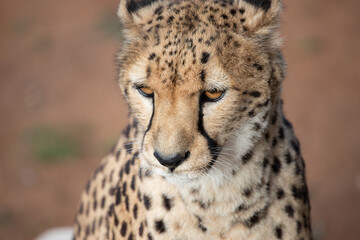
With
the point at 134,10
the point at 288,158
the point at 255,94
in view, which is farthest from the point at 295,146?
the point at 134,10

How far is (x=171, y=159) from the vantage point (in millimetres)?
1467

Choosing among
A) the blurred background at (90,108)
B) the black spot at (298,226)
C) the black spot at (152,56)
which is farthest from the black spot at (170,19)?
the blurred background at (90,108)

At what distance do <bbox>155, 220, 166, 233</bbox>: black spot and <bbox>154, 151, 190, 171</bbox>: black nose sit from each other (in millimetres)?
324

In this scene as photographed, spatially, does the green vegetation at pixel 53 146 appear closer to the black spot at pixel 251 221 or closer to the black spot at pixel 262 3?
the black spot at pixel 251 221

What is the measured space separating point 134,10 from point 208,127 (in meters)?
0.54

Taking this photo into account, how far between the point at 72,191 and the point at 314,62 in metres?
2.52

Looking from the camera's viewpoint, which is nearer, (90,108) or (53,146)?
(53,146)

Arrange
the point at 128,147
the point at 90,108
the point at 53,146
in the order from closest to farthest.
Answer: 1. the point at 128,147
2. the point at 53,146
3. the point at 90,108

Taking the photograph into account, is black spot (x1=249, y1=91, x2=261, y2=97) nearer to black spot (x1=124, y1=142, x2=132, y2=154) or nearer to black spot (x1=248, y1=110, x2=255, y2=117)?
black spot (x1=248, y1=110, x2=255, y2=117)

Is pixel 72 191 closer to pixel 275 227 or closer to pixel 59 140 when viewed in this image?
pixel 59 140

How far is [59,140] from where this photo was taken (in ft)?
16.3

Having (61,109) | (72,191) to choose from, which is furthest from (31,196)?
(61,109)

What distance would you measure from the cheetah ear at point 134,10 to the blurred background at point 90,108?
7.79 ft

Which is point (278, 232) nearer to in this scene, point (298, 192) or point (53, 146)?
point (298, 192)
